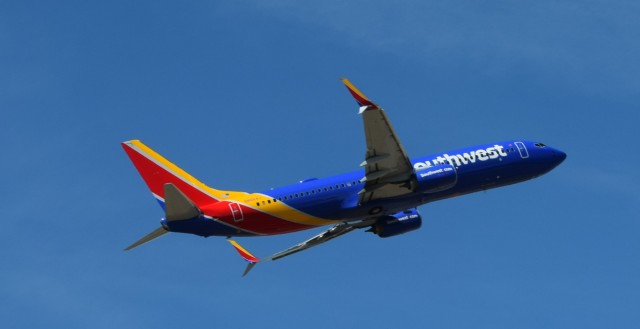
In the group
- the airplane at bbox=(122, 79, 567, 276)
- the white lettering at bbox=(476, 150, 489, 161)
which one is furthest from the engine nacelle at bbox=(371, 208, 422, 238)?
the white lettering at bbox=(476, 150, 489, 161)

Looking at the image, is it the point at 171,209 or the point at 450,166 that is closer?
the point at 171,209

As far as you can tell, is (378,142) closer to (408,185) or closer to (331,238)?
(408,185)

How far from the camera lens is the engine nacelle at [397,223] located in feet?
294

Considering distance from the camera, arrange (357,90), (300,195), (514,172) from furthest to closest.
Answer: (514,172), (300,195), (357,90)

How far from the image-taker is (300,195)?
274 feet

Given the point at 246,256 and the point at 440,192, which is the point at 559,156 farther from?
the point at 246,256

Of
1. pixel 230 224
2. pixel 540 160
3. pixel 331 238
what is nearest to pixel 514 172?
pixel 540 160

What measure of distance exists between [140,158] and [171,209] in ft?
22.0

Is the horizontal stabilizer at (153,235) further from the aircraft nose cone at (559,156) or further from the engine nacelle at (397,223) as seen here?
the aircraft nose cone at (559,156)

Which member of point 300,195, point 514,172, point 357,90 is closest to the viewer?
point 357,90

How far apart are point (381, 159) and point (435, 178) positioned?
6037 mm

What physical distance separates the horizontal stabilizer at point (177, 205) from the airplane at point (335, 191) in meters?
0.07

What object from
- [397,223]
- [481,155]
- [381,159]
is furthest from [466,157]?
[381,159]

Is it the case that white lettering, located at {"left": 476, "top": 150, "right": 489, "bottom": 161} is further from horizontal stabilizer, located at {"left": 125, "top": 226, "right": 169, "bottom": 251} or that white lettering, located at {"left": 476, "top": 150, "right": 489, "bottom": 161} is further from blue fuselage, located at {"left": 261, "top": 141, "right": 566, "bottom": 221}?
horizontal stabilizer, located at {"left": 125, "top": 226, "right": 169, "bottom": 251}
